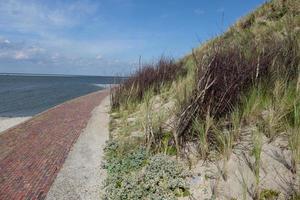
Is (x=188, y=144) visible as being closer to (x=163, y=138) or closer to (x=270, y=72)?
(x=163, y=138)

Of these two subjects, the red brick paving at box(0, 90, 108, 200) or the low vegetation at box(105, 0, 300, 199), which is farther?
the red brick paving at box(0, 90, 108, 200)

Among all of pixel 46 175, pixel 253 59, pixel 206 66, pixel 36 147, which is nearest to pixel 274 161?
pixel 206 66

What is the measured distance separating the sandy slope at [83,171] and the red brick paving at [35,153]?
0.62ft

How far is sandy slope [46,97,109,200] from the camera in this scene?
235 inches

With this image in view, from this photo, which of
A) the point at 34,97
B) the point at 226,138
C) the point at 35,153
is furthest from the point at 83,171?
the point at 34,97

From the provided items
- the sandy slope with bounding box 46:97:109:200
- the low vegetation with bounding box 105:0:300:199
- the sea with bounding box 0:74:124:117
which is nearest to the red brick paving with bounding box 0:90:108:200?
the sandy slope with bounding box 46:97:109:200

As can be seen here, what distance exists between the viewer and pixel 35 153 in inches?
326

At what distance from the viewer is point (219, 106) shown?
6.28 metres

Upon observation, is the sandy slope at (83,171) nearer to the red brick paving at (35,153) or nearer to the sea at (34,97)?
the red brick paving at (35,153)

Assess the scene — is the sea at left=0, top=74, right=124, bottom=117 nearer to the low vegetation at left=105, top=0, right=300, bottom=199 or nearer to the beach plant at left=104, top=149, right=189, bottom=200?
the low vegetation at left=105, top=0, right=300, bottom=199

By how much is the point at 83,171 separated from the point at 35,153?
2.06 m

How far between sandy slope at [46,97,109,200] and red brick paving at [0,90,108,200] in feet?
0.62

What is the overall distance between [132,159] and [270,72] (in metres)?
3.87

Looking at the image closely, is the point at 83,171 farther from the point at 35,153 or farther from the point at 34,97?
the point at 34,97
